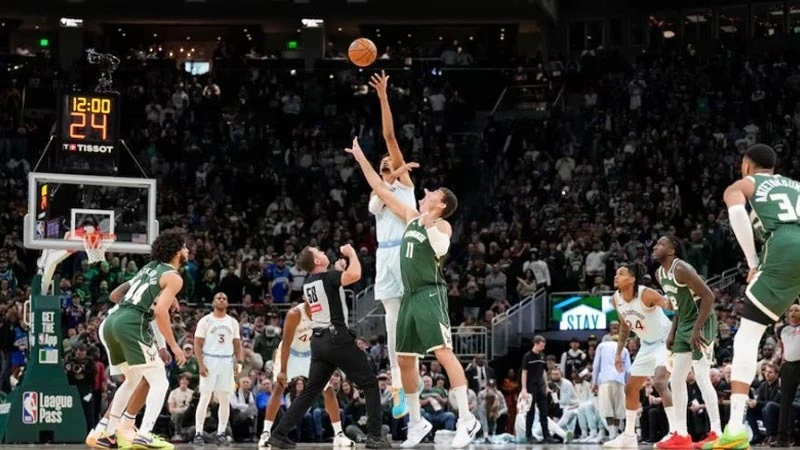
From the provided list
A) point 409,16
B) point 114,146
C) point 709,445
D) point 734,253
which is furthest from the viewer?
point 409,16

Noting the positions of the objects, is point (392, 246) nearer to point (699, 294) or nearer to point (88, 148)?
point (699, 294)

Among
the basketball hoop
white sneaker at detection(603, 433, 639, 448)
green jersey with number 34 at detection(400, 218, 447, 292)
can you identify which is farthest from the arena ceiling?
green jersey with number 34 at detection(400, 218, 447, 292)

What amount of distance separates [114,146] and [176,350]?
26.7ft

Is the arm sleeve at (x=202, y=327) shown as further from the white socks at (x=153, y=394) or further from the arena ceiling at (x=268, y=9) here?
the arena ceiling at (x=268, y=9)

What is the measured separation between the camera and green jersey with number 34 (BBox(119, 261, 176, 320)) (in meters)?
14.5

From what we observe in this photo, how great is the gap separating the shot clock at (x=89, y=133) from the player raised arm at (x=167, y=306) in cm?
753

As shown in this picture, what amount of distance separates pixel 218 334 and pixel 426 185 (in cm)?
1591

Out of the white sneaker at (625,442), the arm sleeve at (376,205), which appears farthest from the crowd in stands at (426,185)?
the arm sleeve at (376,205)

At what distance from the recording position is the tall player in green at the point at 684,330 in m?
15.1

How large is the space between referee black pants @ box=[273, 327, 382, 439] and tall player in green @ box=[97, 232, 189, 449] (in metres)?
1.36

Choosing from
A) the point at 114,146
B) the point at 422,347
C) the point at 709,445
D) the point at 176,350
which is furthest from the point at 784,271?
the point at 114,146

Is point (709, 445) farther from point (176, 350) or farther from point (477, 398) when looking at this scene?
point (477, 398)

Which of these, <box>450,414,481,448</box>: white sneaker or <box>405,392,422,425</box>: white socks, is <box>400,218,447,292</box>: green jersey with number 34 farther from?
<box>450,414,481,448</box>: white sneaker

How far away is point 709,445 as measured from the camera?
1335 centimetres
